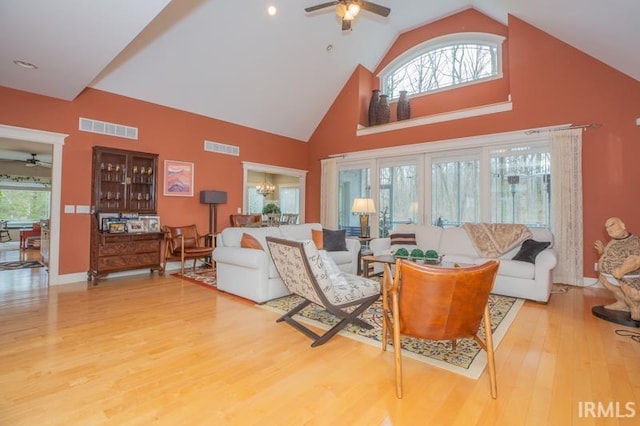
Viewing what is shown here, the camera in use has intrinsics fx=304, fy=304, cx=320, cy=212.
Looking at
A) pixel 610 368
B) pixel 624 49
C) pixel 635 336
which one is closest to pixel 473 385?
pixel 610 368

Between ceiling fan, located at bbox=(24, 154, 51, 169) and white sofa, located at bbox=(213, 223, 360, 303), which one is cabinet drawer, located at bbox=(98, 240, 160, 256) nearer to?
white sofa, located at bbox=(213, 223, 360, 303)

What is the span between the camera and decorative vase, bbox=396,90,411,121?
22.3 feet

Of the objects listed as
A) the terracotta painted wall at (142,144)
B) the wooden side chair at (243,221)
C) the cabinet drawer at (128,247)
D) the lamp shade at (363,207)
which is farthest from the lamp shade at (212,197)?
the lamp shade at (363,207)

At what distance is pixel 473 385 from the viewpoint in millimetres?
2027

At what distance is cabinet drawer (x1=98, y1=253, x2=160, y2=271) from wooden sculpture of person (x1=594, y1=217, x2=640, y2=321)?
6196mm

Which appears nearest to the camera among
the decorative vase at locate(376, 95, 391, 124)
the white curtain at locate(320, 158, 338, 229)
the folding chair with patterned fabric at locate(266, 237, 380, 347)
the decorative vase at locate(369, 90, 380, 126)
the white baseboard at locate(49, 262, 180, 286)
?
the folding chair with patterned fabric at locate(266, 237, 380, 347)

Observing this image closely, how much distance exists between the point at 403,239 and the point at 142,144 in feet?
16.3

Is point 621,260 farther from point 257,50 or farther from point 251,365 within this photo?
point 257,50

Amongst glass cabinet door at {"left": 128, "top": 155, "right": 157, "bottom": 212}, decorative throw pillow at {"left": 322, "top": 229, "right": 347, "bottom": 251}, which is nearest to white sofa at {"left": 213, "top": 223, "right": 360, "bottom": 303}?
decorative throw pillow at {"left": 322, "top": 229, "right": 347, "bottom": 251}

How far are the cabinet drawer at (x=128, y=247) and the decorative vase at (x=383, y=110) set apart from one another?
536cm

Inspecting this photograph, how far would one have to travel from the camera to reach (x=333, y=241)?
5039 millimetres

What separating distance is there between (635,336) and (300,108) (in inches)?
266

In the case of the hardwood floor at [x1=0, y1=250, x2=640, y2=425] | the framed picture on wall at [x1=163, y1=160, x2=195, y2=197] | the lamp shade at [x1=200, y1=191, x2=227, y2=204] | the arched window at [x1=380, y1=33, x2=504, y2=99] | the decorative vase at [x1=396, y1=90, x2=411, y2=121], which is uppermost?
the arched window at [x1=380, y1=33, x2=504, y2=99]

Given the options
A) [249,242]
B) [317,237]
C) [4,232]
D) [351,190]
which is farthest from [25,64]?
[4,232]
